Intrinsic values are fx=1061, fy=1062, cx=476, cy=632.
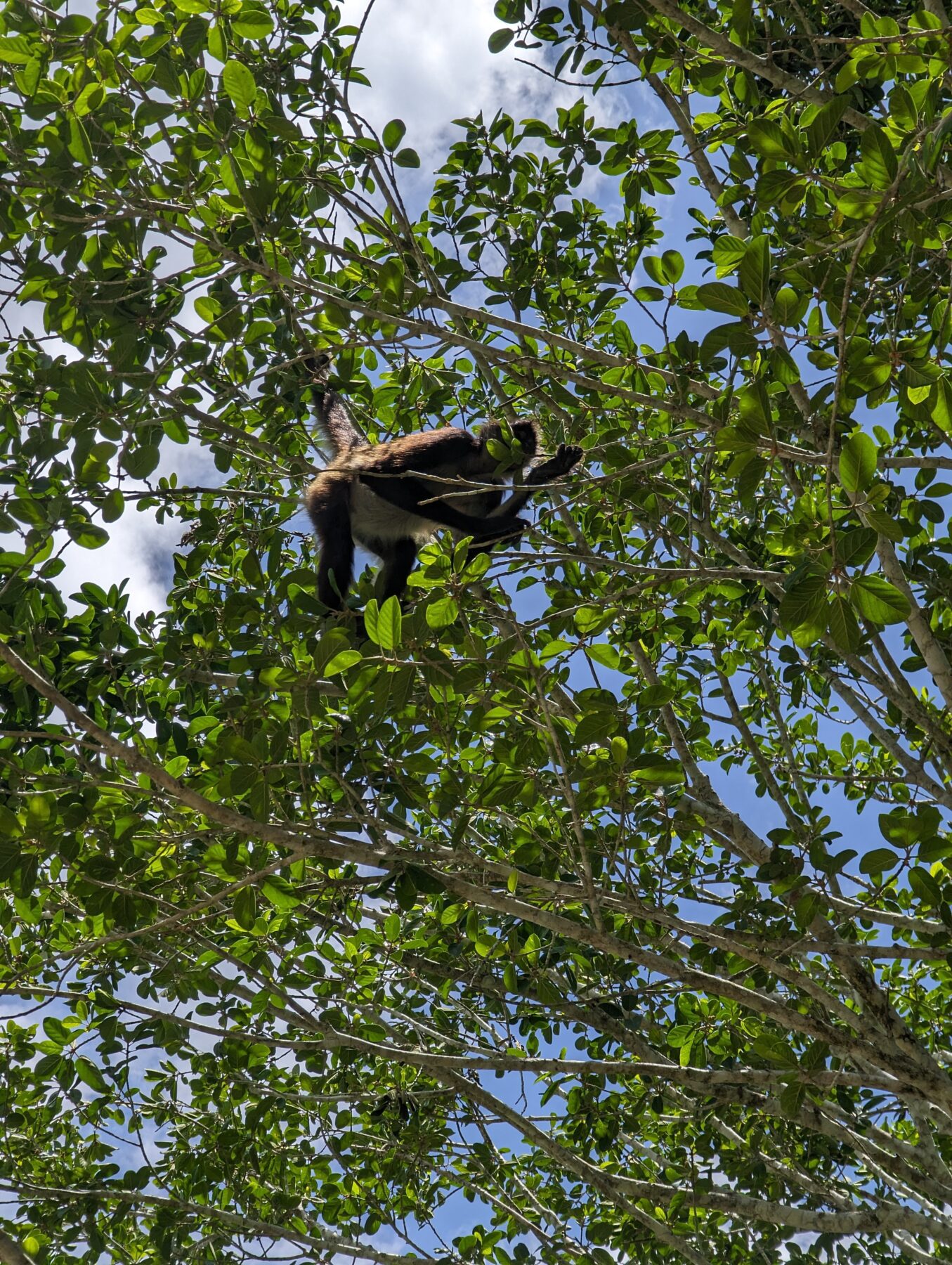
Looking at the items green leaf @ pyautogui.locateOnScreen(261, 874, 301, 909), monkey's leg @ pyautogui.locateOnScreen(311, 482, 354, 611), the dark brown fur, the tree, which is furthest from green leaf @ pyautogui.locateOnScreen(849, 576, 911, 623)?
monkey's leg @ pyautogui.locateOnScreen(311, 482, 354, 611)

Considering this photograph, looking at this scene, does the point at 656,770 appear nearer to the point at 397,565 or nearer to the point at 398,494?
the point at 398,494

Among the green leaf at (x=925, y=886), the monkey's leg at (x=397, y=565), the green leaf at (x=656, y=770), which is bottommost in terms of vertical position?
the green leaf at (x=925, y=886)

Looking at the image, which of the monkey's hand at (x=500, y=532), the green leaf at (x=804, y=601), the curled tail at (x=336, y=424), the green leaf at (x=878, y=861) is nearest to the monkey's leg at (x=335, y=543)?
the curled tail at (x=336, y=424)

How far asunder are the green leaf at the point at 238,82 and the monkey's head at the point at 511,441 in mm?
1339

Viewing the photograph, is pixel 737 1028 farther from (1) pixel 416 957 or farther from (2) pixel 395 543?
(2) pixel 395 543

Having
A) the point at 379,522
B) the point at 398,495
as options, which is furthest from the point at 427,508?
the point at 379,522

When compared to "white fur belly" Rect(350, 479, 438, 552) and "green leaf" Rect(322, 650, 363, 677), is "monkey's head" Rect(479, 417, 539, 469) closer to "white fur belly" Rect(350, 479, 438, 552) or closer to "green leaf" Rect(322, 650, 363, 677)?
"white fur belly" Rect(350, 479, 438, 552)

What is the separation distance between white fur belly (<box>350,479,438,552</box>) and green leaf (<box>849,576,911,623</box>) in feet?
11.7

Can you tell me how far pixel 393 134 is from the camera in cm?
394

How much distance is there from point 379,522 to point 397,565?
0.97ft

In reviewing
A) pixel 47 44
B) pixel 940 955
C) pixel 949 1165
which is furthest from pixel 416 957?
pixel 47 44

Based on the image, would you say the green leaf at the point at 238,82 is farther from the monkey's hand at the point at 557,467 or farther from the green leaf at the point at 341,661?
the monkey's hand at the point at 557,467

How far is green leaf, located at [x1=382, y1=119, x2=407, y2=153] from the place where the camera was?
Result: 3.91m

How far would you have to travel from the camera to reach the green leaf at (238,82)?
9.97ft
